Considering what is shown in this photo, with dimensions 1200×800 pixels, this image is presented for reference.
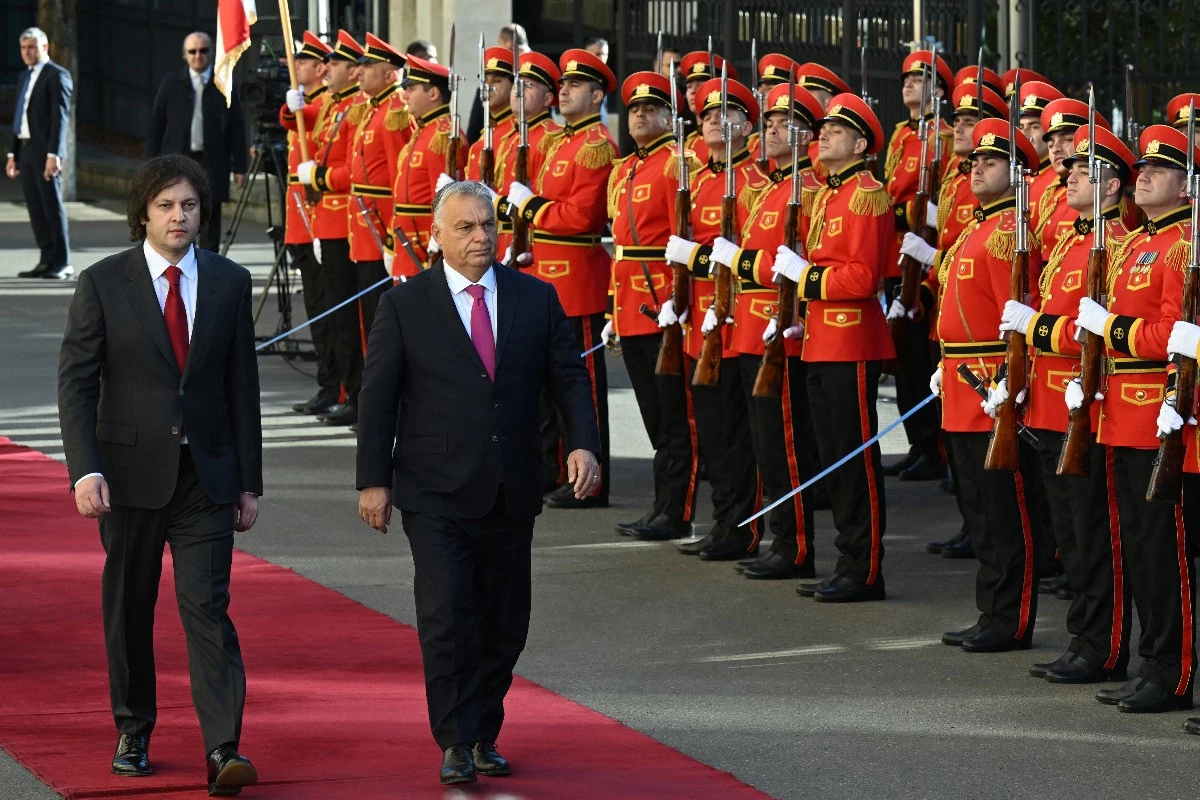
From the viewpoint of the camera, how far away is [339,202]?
1220 centimetres

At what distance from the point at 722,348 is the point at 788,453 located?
0.50 m

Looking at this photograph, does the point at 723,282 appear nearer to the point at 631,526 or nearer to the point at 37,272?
the point at 631,526

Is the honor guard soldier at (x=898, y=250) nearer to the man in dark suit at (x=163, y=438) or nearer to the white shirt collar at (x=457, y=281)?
the white shirt collar at (x=457, y=281)

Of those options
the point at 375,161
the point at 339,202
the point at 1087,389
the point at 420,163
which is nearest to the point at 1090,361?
the point at 1087,389

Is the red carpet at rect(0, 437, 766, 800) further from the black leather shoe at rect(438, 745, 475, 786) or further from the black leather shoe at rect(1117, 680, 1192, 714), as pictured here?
the black leather shoe at rect(1117, 680, 1192, 714)

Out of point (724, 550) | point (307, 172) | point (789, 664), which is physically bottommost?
point (789, 664)

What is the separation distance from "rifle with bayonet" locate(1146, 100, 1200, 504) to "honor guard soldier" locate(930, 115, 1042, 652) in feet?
3.29

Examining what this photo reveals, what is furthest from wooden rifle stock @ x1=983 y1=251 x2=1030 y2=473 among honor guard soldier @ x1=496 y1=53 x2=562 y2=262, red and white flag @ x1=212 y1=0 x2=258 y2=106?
red and white flag @ x1=212 y1=0 x2=258 y2=106

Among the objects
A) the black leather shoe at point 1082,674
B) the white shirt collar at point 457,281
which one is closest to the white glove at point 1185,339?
the black leather shoe at point 1082,674

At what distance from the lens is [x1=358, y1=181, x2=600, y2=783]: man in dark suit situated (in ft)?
19.4

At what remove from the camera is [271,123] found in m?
14.1

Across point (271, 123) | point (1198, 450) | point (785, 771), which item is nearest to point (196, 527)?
point (785, 771)

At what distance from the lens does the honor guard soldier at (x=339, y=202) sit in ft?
39.9

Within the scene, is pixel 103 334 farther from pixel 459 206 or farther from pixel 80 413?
pixel 459 206
